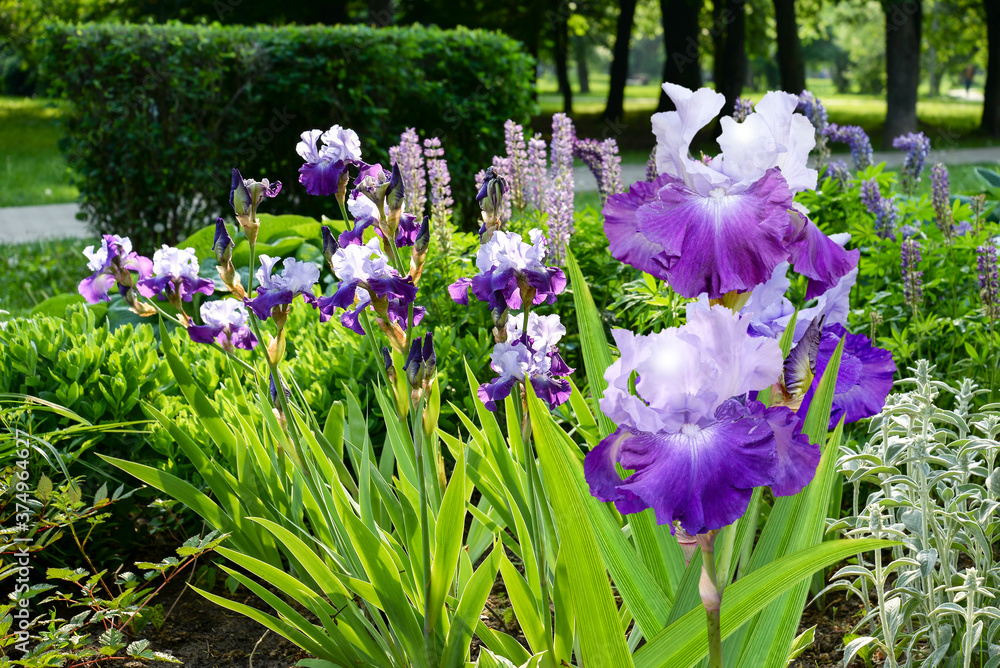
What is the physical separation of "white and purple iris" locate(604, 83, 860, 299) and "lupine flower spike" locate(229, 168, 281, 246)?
0.75 m

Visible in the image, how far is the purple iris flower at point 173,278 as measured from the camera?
1.68 m

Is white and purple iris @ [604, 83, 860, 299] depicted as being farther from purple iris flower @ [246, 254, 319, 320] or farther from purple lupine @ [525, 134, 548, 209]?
purple lupine @ [525, 134, 548, 209]

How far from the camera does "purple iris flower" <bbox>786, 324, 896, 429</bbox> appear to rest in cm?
124

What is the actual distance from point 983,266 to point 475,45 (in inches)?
198

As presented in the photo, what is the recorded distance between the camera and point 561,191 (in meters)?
3.24

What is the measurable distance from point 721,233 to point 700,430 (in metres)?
0.25

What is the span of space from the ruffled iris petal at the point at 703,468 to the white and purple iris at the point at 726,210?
174 millimetres

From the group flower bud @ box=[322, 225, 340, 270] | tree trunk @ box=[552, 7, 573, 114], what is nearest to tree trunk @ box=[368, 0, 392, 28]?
flower bud @ box=[322, 225, 340, 270]

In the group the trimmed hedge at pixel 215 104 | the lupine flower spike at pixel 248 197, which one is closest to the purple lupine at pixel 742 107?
the lupine flower spike at pixel 248 197

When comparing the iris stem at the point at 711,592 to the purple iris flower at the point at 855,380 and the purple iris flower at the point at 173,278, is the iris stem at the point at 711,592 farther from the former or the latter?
the purple iris flower at the point at 173,278

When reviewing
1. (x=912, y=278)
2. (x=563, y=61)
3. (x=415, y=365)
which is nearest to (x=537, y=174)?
(x=912, y=278)

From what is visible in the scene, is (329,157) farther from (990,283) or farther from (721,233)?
(990,283)

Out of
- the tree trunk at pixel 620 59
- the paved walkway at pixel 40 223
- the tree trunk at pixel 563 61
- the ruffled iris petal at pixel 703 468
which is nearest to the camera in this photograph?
the ruffled iris petal at pixel 703 468

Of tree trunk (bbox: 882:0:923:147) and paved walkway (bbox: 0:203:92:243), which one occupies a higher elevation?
tree trunk (bbox: 882:0:923:147)
